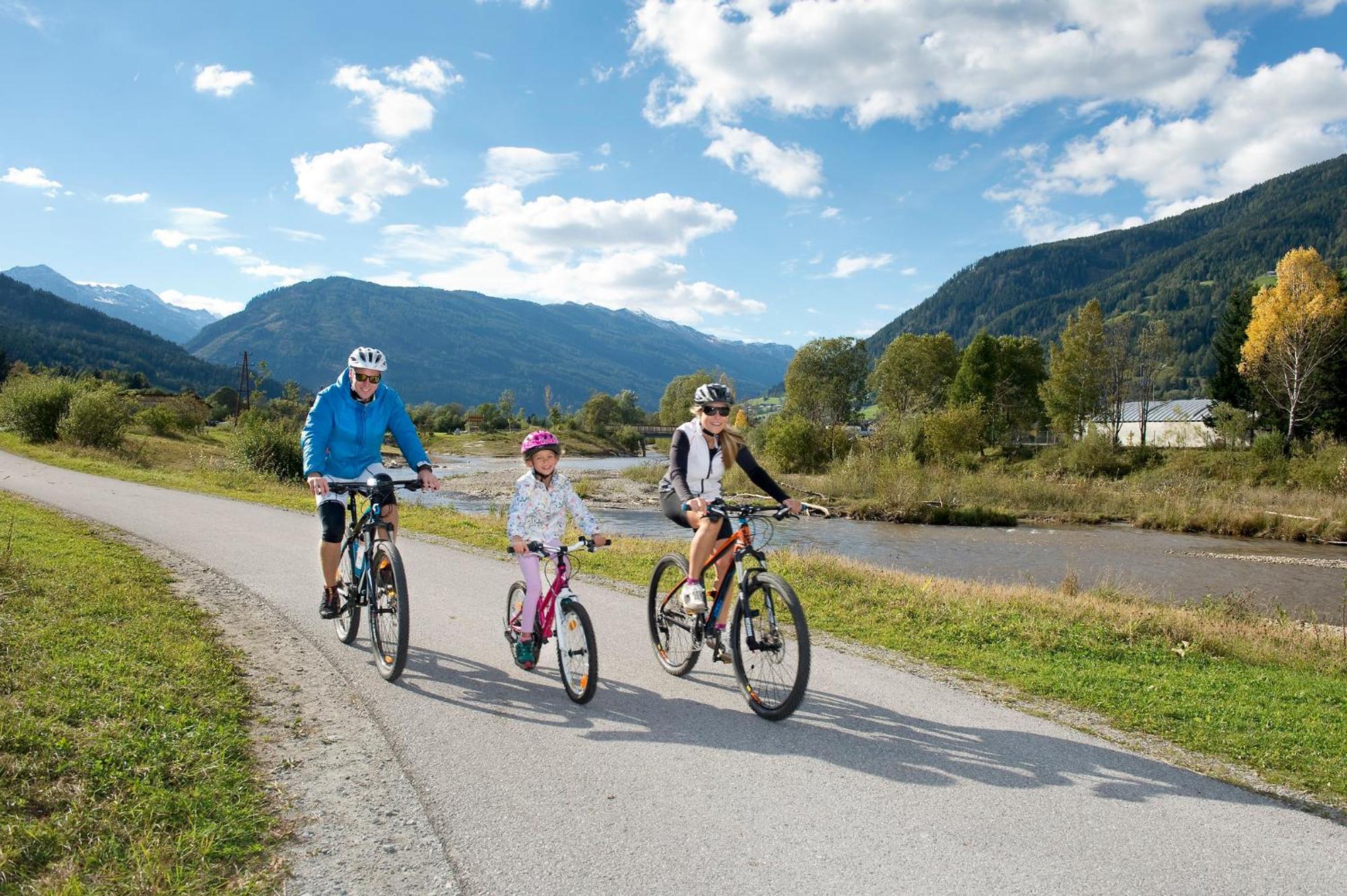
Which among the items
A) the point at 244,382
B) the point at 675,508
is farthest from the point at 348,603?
the point at 244,382

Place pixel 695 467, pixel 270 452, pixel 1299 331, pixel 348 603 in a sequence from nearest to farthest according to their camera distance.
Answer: pixel 695 467 < pixel 348 603 < pixel 270 452 < pixel 1299 331

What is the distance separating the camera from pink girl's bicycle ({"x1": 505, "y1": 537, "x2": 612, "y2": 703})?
5371 mm

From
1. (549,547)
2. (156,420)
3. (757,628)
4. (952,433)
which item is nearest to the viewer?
(757,628)

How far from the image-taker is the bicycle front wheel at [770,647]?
16.6ft

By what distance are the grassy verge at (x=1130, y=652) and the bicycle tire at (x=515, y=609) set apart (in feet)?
11.4

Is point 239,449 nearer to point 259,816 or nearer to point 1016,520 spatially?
point 259,816

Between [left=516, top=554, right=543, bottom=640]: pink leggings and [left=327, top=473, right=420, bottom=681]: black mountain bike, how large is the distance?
0.84 meters

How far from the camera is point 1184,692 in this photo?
6.35m

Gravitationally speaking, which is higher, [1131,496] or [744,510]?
[1131,496]

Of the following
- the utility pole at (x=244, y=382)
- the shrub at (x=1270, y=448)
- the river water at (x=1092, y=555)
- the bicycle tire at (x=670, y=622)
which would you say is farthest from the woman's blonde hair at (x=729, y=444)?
the utility pole at (x=244, y=382)

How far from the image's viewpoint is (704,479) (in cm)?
608

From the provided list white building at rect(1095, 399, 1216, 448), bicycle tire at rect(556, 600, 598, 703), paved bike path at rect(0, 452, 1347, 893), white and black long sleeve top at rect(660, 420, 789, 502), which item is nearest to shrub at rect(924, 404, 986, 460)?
white building at rect(1095, 399, 1216, 448)

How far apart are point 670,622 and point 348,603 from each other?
2.70 m

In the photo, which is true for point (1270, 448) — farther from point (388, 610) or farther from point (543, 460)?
point (388, 610)
